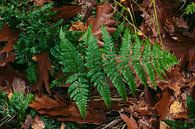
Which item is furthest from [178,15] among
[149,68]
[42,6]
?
[42,6]

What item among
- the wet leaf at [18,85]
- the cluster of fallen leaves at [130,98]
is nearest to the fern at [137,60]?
the cluster of fallen leaves at [130,98]

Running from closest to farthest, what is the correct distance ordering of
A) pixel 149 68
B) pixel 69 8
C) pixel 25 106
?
pixel 149 68 → pixel 25 106 → pixel 69 8

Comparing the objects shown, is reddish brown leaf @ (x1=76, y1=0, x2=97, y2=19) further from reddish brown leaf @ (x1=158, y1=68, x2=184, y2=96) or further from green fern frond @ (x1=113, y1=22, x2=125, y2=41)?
reddish brown leaf @ (x1=158, y1=68, x2=184, y2=96)

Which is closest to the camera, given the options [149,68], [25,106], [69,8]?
[149,68]

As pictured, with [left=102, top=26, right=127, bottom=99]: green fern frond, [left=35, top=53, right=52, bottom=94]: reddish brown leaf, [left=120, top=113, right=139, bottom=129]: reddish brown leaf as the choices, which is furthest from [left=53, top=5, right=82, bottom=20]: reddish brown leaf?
[left=120, top=113, right=139, bottom=129]: reddish brown leaf

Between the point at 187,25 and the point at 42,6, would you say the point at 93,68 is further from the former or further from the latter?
the point at 187,25

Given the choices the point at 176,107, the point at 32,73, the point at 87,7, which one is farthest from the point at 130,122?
the point at 87,7

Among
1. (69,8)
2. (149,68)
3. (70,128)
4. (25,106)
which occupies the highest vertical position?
(69,8)
